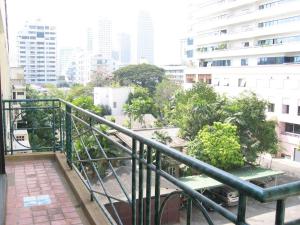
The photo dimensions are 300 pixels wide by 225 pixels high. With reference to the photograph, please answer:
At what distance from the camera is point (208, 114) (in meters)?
19.4

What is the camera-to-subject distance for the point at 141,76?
4612 centimetres

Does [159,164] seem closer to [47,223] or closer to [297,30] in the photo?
[47,223]

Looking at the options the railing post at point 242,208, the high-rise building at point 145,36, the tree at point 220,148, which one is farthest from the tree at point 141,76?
the high-rise building at point 145,36

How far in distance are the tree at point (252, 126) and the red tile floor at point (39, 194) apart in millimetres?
15377

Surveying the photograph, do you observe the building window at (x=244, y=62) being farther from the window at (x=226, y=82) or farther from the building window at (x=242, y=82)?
the window at (x=226, y=82)

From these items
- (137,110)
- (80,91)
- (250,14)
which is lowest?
(137,110)

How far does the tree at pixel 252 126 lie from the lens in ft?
61.2

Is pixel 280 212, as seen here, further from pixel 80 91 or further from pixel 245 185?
pixel 80 91

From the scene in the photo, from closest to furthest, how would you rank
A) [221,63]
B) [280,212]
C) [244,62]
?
[280,212]
[244,62]
[221,63]

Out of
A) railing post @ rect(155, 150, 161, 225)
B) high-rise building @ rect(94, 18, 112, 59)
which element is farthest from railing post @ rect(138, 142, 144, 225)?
Answer: high-rise building @ rect(94, 18, 112, 59)

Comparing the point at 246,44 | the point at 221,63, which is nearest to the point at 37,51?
the point at 221,63

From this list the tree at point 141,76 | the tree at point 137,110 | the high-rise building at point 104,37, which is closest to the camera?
the tree at point 137,110

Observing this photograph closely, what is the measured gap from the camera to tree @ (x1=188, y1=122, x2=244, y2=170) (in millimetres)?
16078

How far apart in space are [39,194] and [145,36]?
409 ft
